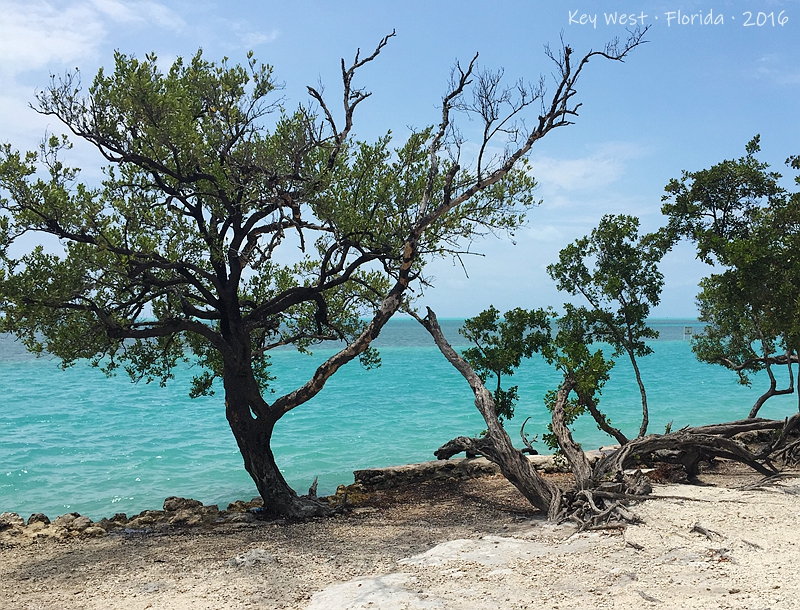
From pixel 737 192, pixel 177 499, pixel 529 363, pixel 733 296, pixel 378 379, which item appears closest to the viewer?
pixel 733 296

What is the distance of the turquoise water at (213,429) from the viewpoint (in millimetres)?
19031

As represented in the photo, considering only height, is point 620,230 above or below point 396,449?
above

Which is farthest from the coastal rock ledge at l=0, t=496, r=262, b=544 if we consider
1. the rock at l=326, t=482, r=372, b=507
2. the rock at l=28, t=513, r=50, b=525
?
the rock at l=326, t=482, r=372, b=507

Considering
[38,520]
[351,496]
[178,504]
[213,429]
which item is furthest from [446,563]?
[213,429]

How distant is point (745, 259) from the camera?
11.0m

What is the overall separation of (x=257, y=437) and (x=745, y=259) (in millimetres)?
9157

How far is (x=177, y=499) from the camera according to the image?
Result: 13484mm

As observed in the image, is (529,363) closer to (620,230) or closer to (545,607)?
(620,230)

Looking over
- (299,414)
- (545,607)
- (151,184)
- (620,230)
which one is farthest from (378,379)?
(545,607)

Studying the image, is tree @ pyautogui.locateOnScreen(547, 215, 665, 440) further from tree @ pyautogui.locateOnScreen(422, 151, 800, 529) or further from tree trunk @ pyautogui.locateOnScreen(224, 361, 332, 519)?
tree trunk @ pyautogui.locateOnScreen(224, 361, 332, 519)

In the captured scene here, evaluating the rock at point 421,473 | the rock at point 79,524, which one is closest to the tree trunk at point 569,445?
the rock at point 421,473

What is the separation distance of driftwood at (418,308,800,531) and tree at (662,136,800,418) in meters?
2.08

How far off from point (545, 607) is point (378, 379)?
4871 centimetres

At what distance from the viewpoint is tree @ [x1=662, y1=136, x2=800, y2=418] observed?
36.8 ft
